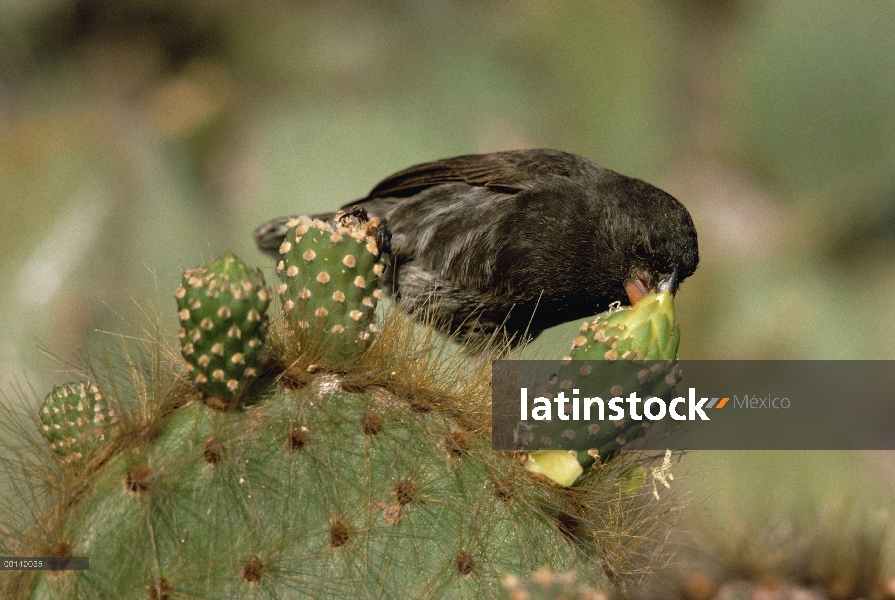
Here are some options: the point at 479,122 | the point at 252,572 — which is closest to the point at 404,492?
the point at 252,572

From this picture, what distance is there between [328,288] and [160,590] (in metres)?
0.73

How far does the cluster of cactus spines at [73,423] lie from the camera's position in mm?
2084

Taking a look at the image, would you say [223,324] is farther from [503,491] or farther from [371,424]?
[503,491]

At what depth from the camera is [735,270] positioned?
684 centimetres

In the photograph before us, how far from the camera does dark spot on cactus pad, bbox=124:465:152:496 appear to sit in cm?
195

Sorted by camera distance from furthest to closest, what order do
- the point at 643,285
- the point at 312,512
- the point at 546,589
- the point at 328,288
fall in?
the point at 643,285, the point at 328,288, the point at 312,512, the point at 546,589

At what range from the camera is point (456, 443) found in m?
2.13

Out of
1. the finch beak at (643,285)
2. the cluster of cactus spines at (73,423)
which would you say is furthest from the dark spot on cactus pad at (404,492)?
the finch beak at (643,285)

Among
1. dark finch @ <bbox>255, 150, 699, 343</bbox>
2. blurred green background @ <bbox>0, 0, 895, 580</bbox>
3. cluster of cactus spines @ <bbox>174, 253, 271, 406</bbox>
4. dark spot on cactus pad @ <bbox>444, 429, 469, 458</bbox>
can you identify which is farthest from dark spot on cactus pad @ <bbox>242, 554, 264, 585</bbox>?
blurred green background @ <bbox>0, 0, 895, 580</bbox>

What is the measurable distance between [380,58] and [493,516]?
535 cm

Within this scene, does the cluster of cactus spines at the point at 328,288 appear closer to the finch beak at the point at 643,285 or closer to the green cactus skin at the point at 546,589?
the green cactus skin at the point at 546,589

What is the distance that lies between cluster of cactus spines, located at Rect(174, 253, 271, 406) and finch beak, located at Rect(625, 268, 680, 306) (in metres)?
2.19

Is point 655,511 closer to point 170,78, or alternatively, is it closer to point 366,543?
point 366,543

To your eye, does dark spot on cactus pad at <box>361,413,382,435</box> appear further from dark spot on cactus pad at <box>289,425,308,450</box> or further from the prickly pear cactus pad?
dark spot on cactus pad at <box>289,425,308,450</box>
